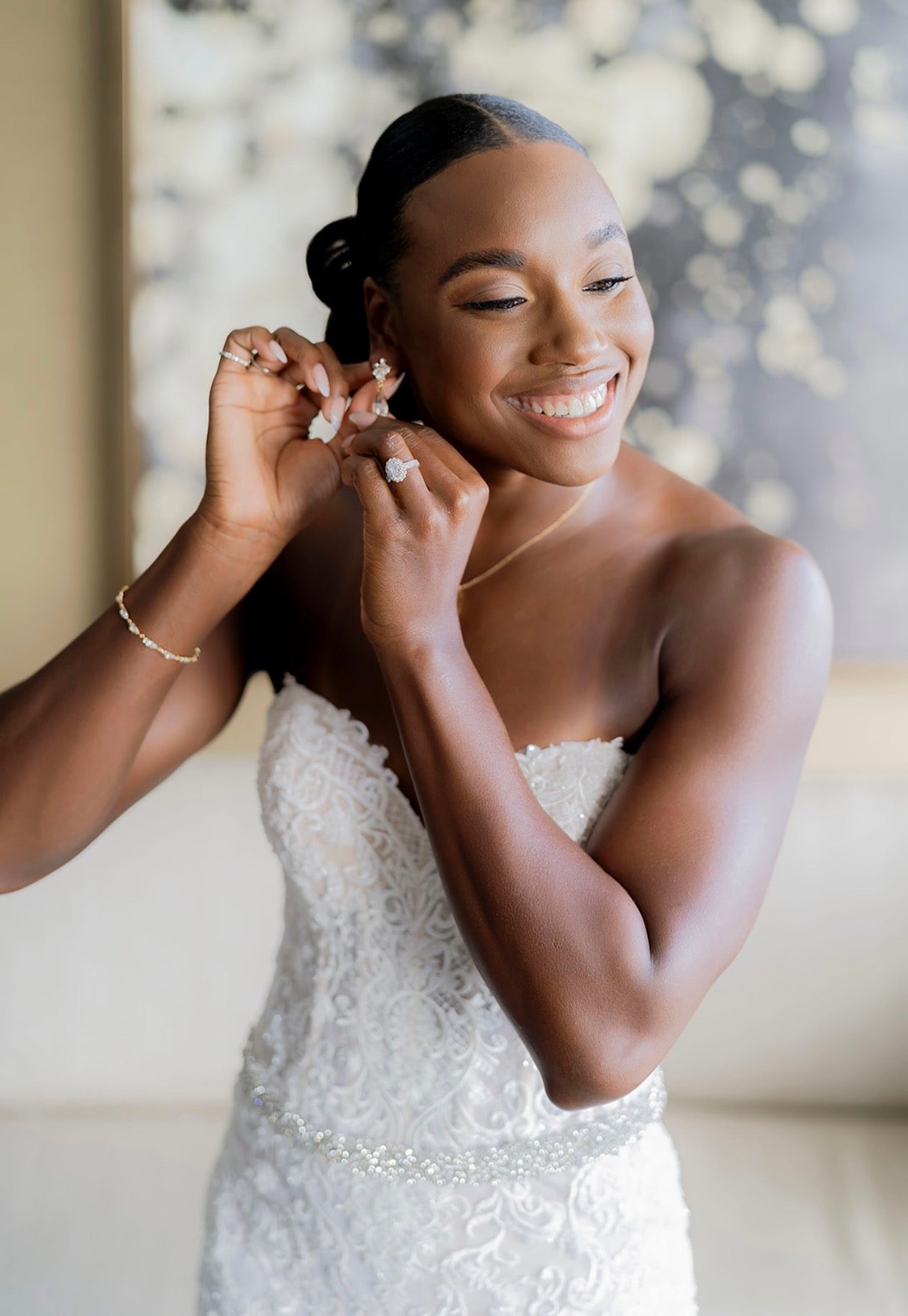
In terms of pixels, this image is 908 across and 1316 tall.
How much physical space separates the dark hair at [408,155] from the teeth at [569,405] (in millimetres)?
208

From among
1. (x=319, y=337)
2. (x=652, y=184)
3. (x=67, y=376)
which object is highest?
(x=652, y=184)

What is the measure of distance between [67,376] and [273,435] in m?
1.20

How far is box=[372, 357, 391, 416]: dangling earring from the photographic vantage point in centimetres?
127

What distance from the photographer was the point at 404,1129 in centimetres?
120

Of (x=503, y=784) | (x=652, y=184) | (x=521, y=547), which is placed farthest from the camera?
(x=652, y=184)

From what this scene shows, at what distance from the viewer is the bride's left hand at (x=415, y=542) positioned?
107cm

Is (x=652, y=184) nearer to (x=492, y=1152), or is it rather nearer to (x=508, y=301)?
(x=508, y=301)

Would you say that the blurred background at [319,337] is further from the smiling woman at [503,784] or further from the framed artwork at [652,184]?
the smiling woman at [503,784]

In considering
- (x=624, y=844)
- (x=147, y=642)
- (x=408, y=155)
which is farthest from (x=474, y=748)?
(x=408, y=155)

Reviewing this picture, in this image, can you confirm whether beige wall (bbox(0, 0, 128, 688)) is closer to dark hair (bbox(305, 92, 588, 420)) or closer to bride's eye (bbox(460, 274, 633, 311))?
dark hair (bbox(305, 92, 588, 420))

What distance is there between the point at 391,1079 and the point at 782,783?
48 centimetres

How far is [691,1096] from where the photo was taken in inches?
98.0

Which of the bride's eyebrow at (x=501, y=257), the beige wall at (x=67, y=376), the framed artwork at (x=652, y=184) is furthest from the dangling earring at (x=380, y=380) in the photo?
the beige wall at (x=67, y=376)

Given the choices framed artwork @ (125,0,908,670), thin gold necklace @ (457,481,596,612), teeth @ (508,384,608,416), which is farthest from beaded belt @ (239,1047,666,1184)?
framed artwork @ (125,0,908,670)
